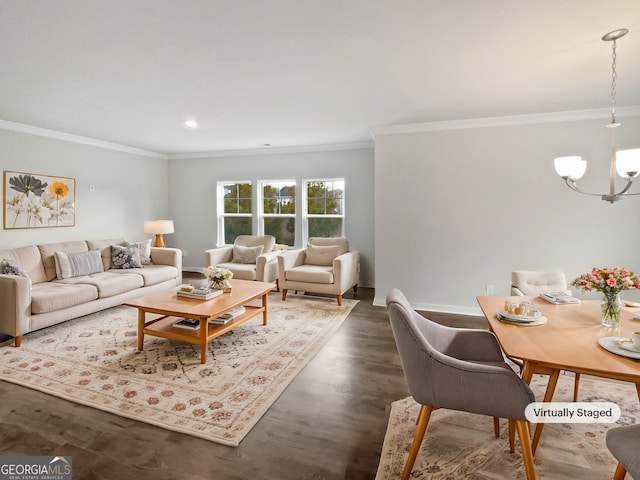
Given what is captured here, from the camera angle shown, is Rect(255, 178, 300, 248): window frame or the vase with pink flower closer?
the vase with pink flower

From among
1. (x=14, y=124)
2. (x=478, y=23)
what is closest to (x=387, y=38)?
(x=478, y=23)

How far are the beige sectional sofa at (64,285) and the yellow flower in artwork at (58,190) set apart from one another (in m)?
0.81

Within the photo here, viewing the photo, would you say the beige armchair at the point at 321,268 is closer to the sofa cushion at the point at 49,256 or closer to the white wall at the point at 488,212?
the white wall at the point at 488,212

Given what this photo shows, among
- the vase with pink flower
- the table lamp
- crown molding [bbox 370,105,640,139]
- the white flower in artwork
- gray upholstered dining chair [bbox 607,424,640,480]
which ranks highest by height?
crown molding [bbox 370,105,640,139]

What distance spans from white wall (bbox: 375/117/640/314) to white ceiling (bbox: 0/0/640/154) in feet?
1.18

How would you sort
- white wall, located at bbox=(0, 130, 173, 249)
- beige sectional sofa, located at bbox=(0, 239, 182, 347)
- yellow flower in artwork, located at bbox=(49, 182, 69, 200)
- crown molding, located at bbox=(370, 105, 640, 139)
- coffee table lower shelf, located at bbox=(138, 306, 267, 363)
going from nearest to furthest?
coffee table lower shelf, located at bbox=(138, 306, 267, 363) → beige sectional sofa, located at bbox=(0, 239, 182, 347) → crown molding, located at bbox=(370, 105, 640, 139) → white wall, located at bbox=(0, 130, 173, 249) → yellow flower in artwork, located at bbox=(49, 182, 69, 200)

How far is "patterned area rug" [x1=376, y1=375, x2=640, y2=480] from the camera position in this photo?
5.60 feet

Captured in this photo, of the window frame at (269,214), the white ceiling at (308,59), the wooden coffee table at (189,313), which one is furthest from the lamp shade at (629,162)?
the window frame at (269,214)

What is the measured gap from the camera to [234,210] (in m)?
6.80

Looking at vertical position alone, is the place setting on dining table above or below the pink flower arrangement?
below

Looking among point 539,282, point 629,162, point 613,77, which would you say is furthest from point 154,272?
point 613,77

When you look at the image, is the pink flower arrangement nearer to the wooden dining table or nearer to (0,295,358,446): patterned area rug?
the wooden dining table

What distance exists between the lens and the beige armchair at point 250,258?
527 centimetres

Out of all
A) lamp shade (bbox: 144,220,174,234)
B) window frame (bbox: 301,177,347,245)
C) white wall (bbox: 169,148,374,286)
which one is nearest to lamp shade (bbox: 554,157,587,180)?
white wall (bbox: 169,148,374,286)
